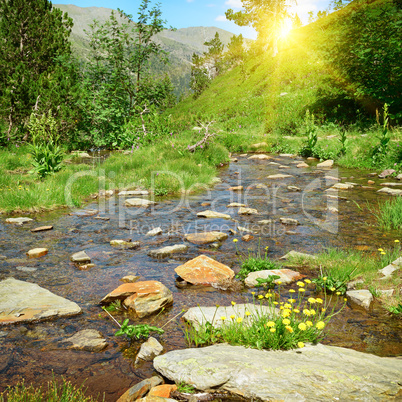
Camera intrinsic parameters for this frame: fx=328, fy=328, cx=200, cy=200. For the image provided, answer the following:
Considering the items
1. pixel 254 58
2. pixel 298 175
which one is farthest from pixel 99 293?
pixel 254 58

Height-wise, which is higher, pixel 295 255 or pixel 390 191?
pixel 390 191

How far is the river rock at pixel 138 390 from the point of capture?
85.8 inches

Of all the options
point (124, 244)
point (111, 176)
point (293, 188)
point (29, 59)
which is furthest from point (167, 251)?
point (29, 59)

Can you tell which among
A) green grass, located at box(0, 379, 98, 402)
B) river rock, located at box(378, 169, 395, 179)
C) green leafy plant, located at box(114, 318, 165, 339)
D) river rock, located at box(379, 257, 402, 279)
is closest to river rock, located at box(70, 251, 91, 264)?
green leafy plant, located at box(114, 318, 165, 339)

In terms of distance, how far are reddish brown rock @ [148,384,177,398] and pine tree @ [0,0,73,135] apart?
44.7 ft

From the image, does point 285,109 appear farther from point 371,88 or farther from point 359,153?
point 359,153

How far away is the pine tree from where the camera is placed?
536 inches

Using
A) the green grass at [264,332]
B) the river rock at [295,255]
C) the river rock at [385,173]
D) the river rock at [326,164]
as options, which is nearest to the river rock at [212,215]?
the river rock at [295,255]

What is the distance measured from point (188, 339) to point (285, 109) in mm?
21301

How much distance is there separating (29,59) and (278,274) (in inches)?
639

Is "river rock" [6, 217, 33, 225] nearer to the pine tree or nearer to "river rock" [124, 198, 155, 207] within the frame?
"river rock" [124, 198, 155, 207]

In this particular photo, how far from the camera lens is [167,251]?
16.2ft

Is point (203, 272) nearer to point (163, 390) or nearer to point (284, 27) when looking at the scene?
point (163, 390)

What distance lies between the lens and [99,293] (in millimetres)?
3730
